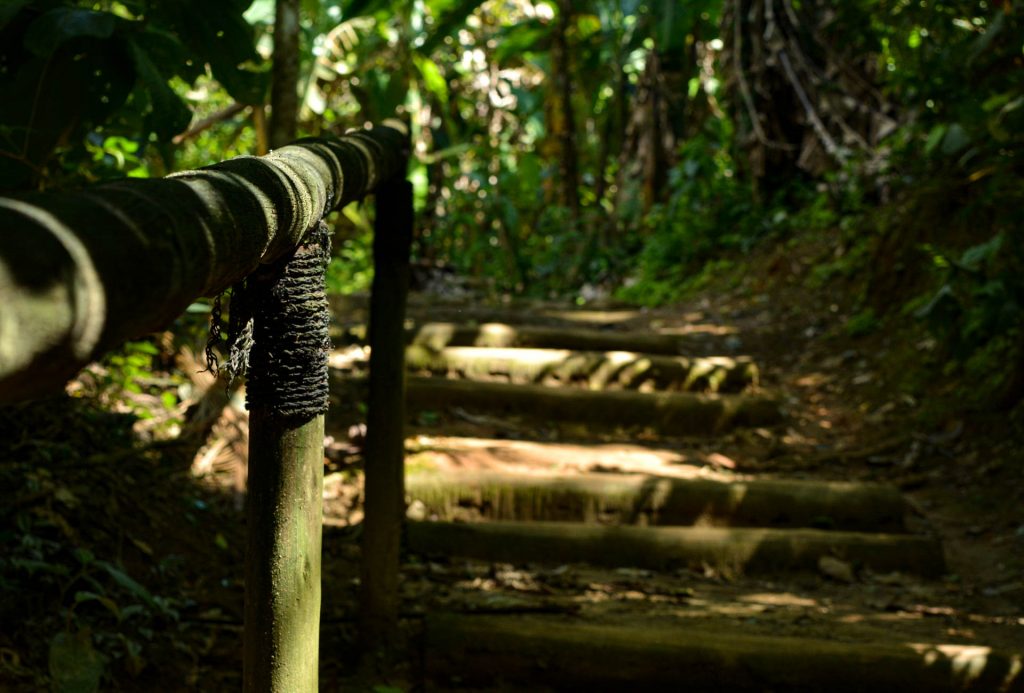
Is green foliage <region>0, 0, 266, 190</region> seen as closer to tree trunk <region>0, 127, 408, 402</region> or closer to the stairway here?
tree trunk <region>0, 127, 408, 402</region>

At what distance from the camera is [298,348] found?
1310 mm

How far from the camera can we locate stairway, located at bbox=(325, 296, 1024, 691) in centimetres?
249

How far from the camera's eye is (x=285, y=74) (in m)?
3.79

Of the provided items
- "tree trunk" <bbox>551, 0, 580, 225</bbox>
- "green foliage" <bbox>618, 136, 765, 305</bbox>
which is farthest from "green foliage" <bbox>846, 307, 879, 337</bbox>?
"tree trunk" <bbox>551, 0, 580, 225</bbox>

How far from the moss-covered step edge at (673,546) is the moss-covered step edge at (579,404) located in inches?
40.1

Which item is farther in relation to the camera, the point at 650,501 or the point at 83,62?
the point at 650,501

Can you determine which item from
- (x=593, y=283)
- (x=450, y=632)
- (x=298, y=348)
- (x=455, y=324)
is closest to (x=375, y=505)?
(x=450, y=632)

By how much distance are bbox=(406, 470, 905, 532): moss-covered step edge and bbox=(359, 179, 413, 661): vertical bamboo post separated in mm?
839

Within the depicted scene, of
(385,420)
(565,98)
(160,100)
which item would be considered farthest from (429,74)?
(160,100)

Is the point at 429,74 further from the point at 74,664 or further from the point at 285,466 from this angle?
the point at 285,466

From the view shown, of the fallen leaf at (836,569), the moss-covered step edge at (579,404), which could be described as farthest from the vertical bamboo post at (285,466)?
the moss-covered step edge at (579,404)

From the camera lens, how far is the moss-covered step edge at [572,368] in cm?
460

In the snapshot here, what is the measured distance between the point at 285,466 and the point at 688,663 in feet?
4.80

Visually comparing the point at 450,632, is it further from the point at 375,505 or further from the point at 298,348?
→ the point at 298,348
